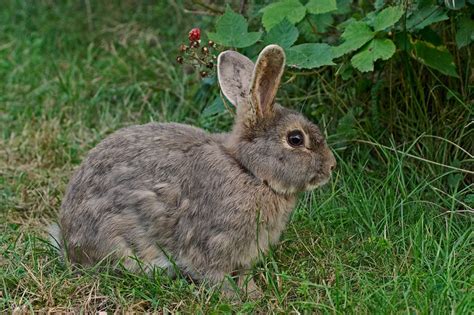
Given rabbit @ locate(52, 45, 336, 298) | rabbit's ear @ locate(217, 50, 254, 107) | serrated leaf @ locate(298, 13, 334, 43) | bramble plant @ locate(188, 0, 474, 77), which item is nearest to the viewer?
rabbit @ locate(52, 45, 336, 298)

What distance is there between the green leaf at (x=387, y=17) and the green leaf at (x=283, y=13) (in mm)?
370

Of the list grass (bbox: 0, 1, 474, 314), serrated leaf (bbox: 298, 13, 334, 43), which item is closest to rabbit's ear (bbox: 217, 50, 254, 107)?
grass (bbox: 0, 1, 474, 314)

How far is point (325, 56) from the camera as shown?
4.74m

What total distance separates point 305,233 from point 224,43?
101cm

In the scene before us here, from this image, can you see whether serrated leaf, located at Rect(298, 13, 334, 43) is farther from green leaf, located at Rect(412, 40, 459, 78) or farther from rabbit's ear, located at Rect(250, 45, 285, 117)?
rabbit's ear, located at Rect(250, 45, 285, 117)

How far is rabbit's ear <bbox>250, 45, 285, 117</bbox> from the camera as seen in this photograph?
4145 millimetres

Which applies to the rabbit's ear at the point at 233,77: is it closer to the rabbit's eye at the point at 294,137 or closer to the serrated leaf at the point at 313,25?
the rabbit's eye at the point at 294,137

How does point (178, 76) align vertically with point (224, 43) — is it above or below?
below

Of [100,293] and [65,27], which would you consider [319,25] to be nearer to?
[100,293]

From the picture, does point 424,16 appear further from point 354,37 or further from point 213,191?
point 213,191

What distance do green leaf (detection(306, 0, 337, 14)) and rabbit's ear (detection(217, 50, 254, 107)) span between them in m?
0.58

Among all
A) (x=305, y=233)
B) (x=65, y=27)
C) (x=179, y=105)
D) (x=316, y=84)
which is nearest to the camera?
(x=305, y=233)

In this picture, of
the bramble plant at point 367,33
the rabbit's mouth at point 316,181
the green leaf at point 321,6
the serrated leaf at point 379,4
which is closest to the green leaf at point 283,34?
the bramble plant at point 367,33

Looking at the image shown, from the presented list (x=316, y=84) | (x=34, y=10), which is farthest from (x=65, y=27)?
(x=316, y=84)
